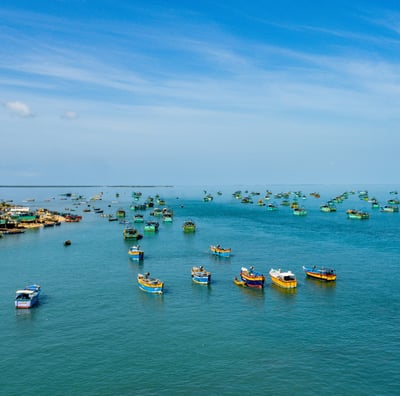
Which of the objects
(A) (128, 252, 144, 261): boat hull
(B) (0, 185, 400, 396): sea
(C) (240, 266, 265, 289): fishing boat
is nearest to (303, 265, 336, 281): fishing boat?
(B) (0, 185, 400, 396): sea

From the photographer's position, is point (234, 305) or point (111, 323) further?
point (234, 305)

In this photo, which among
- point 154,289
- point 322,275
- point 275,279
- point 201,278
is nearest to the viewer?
point 154,289

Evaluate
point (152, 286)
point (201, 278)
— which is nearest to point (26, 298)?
point (152, 286)

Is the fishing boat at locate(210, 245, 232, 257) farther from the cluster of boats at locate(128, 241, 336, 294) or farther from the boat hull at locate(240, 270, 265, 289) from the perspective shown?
the boat hull at locate(240, 270, 265, 289)

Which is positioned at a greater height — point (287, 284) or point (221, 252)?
point (221, 252)

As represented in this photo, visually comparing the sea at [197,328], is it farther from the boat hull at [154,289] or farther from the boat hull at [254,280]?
the boat hull at [254,280]

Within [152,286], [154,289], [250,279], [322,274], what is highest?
[322,274]

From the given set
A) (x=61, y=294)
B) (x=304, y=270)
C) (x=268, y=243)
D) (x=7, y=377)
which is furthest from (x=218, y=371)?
(x=268, y=243)

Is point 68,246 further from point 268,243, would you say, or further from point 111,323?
point 111,323

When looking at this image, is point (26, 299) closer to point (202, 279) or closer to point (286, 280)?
point (202, 279)

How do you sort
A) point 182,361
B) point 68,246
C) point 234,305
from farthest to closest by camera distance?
point 68,246 < point 234,305 < point 182,361

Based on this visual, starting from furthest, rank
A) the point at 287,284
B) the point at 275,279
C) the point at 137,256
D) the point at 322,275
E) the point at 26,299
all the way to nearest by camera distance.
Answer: the point at 137,256
the point at 322,275
the point at 275,279
the point at 287,284
the point at 26,299
